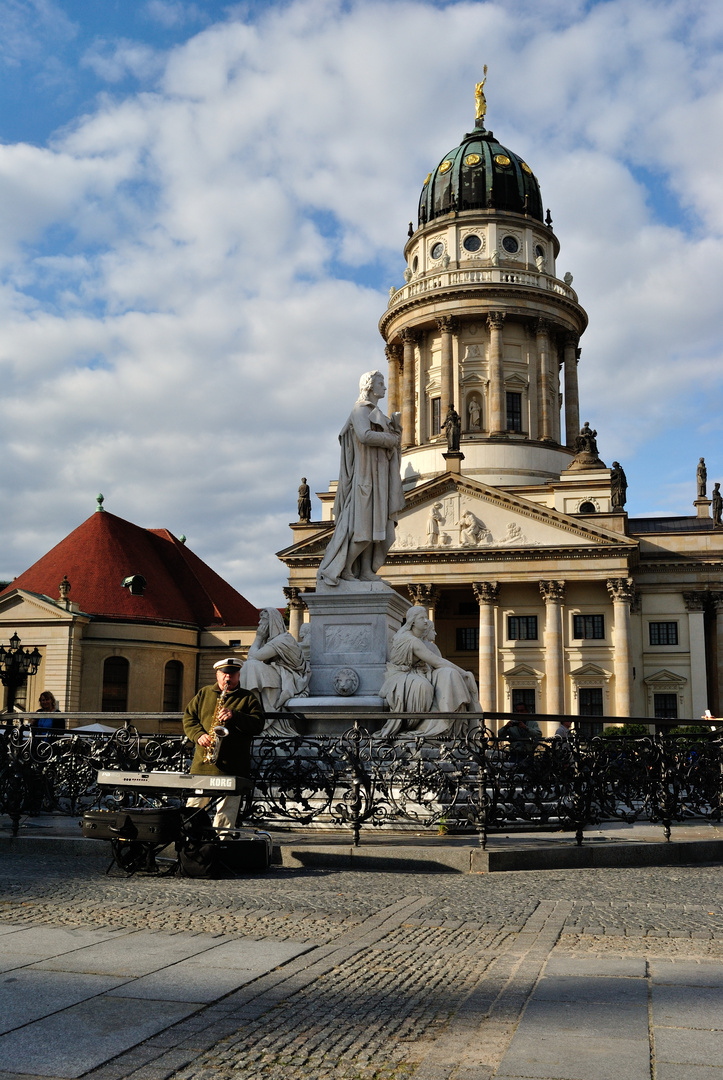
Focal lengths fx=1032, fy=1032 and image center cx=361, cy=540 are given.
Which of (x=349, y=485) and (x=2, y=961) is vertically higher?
(x=349, y=485)

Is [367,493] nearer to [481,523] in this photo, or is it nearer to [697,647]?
[481,523]

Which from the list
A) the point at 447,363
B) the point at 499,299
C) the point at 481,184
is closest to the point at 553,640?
the point at 447,363

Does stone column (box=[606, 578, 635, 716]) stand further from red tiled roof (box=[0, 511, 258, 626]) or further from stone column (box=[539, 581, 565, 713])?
red tiled roof (box=[0, 511, 258, 626])

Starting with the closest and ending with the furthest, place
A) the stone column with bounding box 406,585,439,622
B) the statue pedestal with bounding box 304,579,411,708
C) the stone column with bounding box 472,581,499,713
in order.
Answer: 1. the statue pedestal with bounding box 304,579,411,708
2. the stone column with bounding box 472,581,499,713
3. the stone column with bounding box 406,585,439,622

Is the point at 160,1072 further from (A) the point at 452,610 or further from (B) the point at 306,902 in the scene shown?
(A) the point at 452,610

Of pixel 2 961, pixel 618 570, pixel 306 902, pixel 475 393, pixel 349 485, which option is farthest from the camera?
pixel 475 393

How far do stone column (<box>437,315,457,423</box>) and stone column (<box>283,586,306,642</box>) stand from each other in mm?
17654

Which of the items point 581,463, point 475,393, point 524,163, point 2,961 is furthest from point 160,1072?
point 524,163

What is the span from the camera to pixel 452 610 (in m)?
60.3

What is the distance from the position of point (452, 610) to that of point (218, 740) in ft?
170

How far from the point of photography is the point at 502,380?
2640 inches

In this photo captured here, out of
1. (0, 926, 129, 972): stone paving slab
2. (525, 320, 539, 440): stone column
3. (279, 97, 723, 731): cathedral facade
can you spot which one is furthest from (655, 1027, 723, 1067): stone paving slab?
(525, 320, 539, 440): stone column

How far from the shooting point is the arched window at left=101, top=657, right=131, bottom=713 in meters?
53.9

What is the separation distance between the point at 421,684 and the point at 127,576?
48.1 meters
